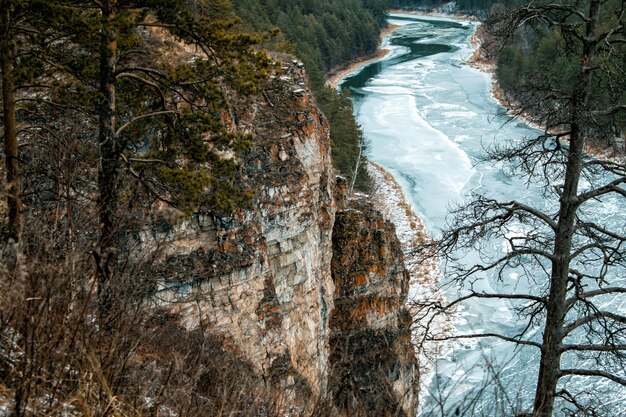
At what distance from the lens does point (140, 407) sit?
3.47m

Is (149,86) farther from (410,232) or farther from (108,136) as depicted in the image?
(410,232)

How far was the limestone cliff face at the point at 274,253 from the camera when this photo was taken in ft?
37.4

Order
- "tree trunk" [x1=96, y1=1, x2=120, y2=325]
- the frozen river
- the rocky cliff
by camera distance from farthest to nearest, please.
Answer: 1. the frozen river
2. the rocky cliff
3. "tree trunk" [x1=96, y1=1, x2=120, y2=325]

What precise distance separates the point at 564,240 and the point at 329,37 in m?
67.3

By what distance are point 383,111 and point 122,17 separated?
44922 mm

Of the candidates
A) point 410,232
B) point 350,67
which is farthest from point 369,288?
point 350,67

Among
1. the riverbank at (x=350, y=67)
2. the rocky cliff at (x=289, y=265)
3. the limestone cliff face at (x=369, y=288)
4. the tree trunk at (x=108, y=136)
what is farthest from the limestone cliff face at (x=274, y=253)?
the riverbank at (x=350, y=67)

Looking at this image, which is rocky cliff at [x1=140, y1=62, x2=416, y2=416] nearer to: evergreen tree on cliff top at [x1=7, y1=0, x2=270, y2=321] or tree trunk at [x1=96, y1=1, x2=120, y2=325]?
evergreen tree on cliff top at [x1=7, y1=0, x2=270, y2=321]

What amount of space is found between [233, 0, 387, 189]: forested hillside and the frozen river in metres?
3.85

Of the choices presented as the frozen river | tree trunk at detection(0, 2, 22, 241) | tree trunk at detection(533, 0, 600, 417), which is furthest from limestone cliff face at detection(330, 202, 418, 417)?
tree trunk at detection(0, 2, 22, 241)

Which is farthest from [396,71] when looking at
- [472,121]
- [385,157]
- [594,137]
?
[594,137]

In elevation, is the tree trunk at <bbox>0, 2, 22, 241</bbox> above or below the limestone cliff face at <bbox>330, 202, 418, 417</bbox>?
above

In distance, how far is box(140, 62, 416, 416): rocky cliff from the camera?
1141cm

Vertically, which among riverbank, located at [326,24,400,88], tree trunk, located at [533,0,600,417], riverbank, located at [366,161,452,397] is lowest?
riverbank, located at [366,161,452,397]
